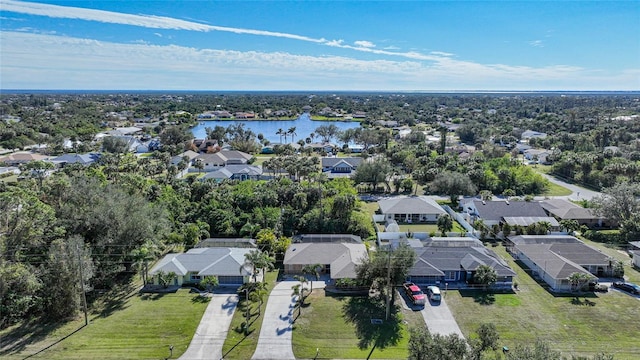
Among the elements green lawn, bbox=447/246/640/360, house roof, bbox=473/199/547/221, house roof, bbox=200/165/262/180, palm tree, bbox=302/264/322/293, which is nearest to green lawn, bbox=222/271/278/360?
palm tree, bbox=302/264/322/293

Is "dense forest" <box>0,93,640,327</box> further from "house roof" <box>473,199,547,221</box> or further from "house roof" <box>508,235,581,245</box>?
"house roof" <box>508,235,581,245</box>

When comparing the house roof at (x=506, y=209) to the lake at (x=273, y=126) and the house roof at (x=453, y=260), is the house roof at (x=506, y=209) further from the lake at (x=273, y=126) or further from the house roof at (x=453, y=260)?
the lake at (x=273, y=126)

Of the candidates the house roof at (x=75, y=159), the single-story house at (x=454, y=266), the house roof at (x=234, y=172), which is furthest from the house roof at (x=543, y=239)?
the house roof at (x=75, y=159)

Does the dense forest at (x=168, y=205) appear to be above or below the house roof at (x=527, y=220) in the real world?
above

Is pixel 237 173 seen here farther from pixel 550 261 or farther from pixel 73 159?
pixel 550 261

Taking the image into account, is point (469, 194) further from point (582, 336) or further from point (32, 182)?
point (32, 182)

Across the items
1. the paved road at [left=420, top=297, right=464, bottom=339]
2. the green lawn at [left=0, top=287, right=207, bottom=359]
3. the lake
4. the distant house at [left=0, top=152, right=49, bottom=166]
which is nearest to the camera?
the green lawn at [left=0, top=287, right=207, bottom=359]

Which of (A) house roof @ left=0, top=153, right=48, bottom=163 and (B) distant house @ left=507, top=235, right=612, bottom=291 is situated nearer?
(B) distant house @ left=507, top=235, right=612, bottom=291

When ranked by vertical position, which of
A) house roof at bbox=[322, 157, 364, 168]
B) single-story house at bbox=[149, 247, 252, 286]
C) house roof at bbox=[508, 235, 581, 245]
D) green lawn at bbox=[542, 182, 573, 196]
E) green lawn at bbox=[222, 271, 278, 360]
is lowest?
green lawn at bbox=[222, 271, 278, 360]
